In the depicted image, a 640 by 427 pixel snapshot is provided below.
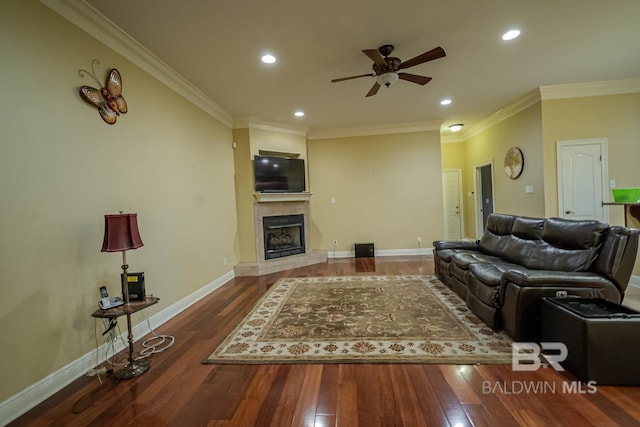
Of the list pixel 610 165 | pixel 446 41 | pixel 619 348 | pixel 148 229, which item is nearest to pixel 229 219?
pixel 148 229

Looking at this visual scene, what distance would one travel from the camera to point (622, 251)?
2258mm

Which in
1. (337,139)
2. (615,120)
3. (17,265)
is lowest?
(17,265)

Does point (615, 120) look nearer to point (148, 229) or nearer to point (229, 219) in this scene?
point (229, 219)

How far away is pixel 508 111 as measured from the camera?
17.2 ft

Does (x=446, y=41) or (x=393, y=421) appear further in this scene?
(x=446, y=41)

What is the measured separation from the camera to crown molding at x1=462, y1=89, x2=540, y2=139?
4.55m

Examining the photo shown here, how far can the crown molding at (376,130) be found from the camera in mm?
6049

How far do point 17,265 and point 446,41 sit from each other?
4.10 metres

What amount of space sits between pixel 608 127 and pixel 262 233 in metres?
6.01

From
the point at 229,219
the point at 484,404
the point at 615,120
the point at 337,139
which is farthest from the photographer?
the point at 337,139

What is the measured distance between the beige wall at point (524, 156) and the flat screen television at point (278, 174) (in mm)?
4159

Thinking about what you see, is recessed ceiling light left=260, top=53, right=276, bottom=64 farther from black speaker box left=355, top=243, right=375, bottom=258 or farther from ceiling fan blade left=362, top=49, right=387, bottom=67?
black speaker box left=355, top=243, right=375, bottom=258

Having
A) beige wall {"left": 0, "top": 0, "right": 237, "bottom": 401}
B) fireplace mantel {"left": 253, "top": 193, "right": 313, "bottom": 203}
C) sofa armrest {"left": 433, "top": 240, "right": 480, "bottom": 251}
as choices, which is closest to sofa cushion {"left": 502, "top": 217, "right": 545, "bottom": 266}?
sofa armrest {"left": 433, "top": 240, "right": 480, "bottom": 251}

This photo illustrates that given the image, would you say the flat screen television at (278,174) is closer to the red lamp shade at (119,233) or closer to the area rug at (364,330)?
the area rug at (364,330)
